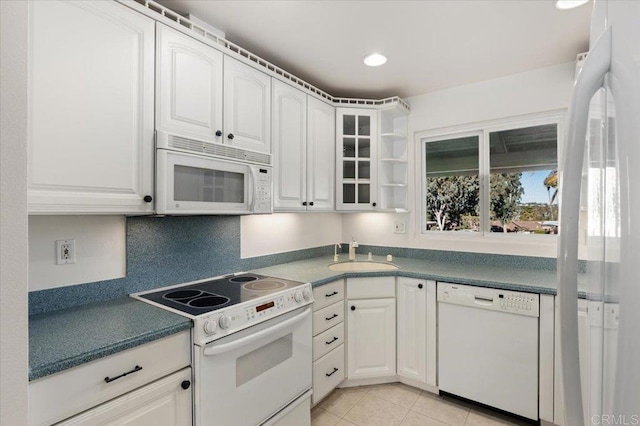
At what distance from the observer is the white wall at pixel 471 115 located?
2373mm

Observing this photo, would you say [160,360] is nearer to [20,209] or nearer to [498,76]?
[20,209]

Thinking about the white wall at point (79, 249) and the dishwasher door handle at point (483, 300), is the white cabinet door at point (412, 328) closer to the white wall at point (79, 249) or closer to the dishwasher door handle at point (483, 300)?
the dishwasher door handle at point (483, 300)

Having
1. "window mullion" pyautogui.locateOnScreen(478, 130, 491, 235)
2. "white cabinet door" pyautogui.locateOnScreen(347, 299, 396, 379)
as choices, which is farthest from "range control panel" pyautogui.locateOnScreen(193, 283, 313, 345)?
"window mullion" pyautogui.locateOnScreen(478, 130, 491, 235)

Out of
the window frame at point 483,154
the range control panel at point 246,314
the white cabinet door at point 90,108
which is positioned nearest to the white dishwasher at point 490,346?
the window frame at point 483,154

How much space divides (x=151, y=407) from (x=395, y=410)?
1.64 meters

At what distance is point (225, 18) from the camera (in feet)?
5.91

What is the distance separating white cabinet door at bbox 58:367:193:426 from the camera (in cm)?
108

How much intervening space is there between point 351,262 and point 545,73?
2.18 meters

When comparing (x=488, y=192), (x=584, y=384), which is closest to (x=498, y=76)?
(x=488, y=192)

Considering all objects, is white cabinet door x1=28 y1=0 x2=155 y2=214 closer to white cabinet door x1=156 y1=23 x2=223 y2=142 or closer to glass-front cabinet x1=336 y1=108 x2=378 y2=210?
white cabinet door x1=156 y1=23 x2=223 y2=142

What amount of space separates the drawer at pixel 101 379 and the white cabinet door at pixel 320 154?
1.46m

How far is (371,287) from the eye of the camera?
94.0 inches

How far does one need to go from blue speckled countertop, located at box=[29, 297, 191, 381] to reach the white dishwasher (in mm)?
1753

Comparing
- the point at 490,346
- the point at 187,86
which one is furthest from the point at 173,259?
the point at 490,346
